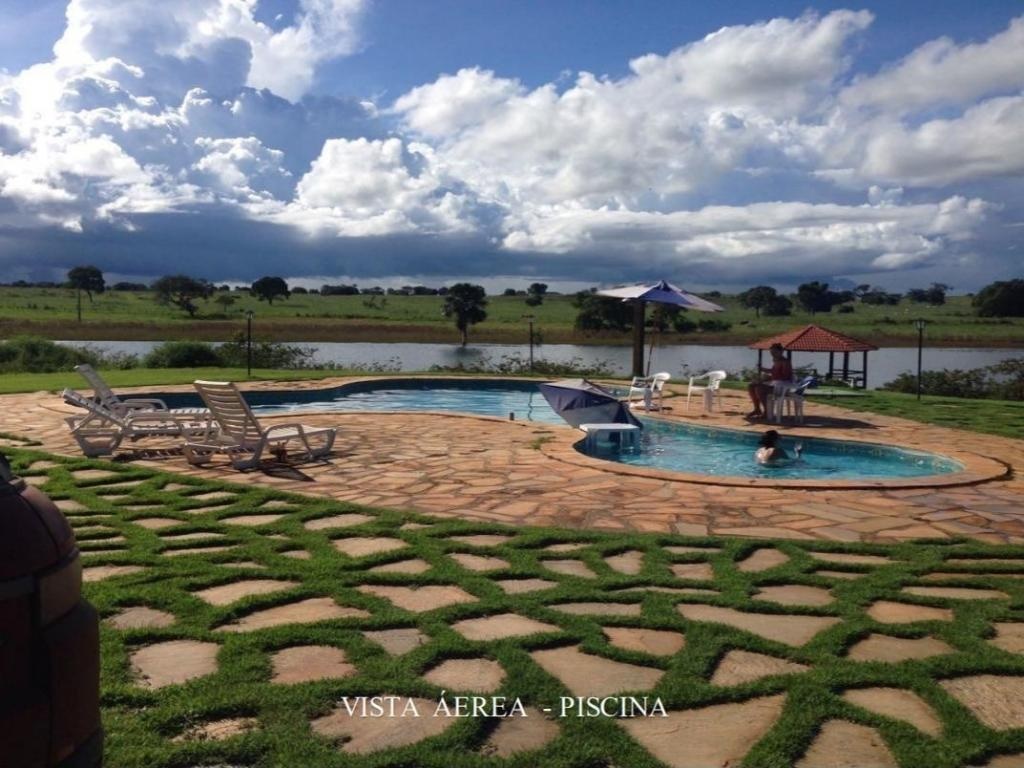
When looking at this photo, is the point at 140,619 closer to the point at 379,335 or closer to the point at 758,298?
the point at 379,335

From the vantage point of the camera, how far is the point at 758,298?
7444 cm

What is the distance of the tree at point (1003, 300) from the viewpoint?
187 feet

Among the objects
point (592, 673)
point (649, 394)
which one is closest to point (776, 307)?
point (649, 394)

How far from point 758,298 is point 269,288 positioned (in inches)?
1766

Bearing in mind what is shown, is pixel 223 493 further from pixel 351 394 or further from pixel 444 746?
pixel 351 394

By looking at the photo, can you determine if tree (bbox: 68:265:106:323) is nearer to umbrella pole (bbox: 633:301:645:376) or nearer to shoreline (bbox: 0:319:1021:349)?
shoreline (bbox: 0:319:1021:349)

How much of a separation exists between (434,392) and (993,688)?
48.9ft

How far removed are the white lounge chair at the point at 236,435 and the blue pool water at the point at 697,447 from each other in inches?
135

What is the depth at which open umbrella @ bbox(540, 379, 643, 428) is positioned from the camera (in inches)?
408

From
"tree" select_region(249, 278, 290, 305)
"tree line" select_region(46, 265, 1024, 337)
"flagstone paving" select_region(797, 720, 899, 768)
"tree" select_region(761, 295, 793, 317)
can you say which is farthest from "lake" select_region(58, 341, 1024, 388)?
"tree" select_region(249, 278, 290, 305)

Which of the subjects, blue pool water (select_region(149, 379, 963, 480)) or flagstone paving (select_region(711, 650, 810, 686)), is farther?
blue pool water (select_region(149, 379, 963, 480))

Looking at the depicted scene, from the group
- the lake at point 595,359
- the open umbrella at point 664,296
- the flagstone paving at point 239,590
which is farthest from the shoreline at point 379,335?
the flagstone paving at point 239,590

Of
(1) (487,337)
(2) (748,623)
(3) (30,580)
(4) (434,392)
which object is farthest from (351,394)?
(1) (487,337)

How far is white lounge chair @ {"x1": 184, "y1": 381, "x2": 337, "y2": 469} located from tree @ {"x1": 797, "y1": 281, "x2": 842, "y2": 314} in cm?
7378
